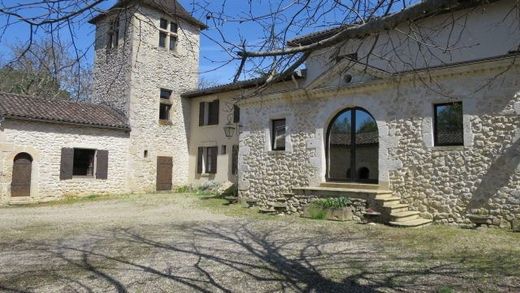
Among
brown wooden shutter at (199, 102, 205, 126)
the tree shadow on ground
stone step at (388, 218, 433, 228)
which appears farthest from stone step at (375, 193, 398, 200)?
brown wooden shutter at (199, 102, 205, 126)

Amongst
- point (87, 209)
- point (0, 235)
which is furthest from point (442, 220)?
point (87, 209)

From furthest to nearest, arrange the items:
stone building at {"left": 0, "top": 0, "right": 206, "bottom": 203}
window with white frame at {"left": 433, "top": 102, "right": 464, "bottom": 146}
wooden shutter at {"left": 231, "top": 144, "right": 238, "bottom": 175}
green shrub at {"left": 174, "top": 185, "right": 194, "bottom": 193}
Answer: green shrub at {"left": 174, "top": 185, "right": 194, "bottom": 193}
wooden shutter at {"left": 231, "top": 144, "right": 238, "bottom": 175}
stone building at {"left": 0, "top": 0, "right": 206, "bottom": 203}
window with white frame at {"left": 433, "top": 102, "right": 464, "bottom": 146}

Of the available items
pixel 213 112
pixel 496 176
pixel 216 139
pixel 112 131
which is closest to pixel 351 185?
pixel 496 176

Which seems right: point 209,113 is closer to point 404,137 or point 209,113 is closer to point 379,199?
point 404,137

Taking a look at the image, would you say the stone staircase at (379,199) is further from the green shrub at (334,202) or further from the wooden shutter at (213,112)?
the wooden shutter at (213,112)

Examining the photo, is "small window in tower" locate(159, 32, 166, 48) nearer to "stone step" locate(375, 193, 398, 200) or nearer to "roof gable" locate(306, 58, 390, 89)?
"roof gable" locate(306, 58, 390, 89)

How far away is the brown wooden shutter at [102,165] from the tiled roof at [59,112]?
4.00ft

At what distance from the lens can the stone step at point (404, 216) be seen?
9.27 meters

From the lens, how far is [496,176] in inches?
342

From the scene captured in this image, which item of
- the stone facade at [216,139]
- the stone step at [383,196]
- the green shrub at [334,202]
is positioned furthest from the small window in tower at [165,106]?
the stone step at [383,196]

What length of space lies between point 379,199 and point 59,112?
43.8 feet

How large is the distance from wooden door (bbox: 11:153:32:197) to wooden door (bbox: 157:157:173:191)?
567 cm

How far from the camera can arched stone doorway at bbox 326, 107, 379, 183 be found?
11227 mm

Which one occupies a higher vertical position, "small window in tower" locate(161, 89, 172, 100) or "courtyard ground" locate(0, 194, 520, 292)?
"small window in tower" locate(161, 89, 172, 100)
